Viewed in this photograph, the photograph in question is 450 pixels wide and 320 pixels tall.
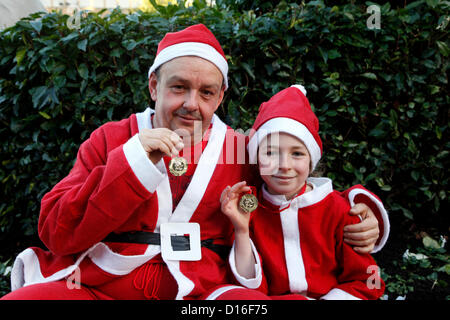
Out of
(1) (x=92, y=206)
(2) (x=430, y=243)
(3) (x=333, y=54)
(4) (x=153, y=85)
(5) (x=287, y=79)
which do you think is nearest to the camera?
(1) (x=92, y=206)

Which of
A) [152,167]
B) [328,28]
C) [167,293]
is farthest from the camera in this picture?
[328,28]

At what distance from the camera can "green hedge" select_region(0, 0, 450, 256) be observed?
2602mm

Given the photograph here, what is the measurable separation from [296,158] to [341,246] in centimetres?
49

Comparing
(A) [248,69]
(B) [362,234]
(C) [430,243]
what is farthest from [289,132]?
(C) [430,243]

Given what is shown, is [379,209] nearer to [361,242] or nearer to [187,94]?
[361,242]

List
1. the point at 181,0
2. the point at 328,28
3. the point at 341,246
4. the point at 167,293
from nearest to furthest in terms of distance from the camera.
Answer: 1. the point at 167,293
2. the point at 341,246
3. the point at 328,28
4. the point at 181,0

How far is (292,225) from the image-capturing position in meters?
1.73

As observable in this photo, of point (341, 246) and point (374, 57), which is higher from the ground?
point (374, 57)

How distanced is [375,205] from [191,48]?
3.99 ft

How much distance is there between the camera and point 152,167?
138cm

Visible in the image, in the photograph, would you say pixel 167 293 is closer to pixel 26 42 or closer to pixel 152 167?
pixel 152 167

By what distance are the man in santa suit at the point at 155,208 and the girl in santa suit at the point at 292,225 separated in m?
0.11

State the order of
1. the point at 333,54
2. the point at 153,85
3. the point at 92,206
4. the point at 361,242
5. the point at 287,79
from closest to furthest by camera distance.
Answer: the point at 92,206, the point at 361,242, the point at 153,85, the point at 333,54, the point at 287,79

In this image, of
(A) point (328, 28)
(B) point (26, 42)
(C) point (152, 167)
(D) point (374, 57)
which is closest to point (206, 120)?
(C) point (152, 167)
